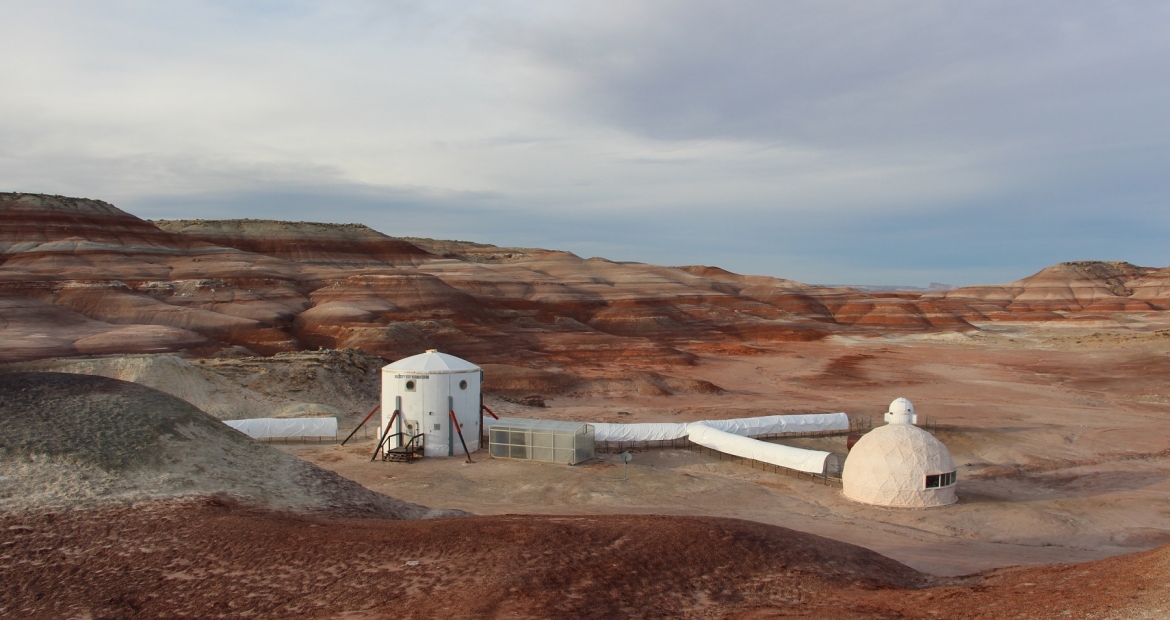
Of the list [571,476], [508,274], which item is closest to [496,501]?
[571,476]

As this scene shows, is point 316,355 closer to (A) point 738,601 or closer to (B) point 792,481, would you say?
(B) point 792,481

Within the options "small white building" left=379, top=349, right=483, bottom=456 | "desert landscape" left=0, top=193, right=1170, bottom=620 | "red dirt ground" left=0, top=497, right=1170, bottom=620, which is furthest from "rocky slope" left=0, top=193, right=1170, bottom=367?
"red dirt ground" left=0, top=497, right=1170, bottom=620

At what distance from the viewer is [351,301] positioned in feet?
227

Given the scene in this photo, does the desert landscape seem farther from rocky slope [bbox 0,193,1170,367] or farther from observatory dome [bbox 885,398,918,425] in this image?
observatory dome [bbox 885,398,918,425]

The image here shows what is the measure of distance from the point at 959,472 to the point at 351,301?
5257cm

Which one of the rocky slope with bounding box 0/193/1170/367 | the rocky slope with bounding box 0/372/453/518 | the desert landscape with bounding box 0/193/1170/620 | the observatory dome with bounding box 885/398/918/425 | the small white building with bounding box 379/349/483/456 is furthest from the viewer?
the rocky slope with bounding box 0/193/1170/367

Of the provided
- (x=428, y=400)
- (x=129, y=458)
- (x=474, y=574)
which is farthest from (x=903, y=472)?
(x=129, y=458)

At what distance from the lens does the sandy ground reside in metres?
22.6

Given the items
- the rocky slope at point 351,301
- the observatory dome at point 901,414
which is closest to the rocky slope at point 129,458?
the observatory dome at point 901,414

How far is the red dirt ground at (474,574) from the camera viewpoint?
1195 cm

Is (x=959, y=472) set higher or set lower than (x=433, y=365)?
lower

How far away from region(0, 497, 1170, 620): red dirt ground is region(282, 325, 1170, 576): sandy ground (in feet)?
18.6

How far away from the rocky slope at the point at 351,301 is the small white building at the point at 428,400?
24760mm

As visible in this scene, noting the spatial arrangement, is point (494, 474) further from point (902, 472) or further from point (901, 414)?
point (901, 414)
